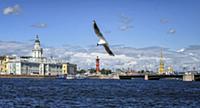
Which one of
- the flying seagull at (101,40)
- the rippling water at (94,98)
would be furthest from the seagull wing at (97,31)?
the rippling water at (94,98)

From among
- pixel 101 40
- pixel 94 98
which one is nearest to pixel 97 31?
pixel 101 40

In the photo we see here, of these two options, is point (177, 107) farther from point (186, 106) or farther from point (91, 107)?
point (91, 107)

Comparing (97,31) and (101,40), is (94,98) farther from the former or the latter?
(97,31)

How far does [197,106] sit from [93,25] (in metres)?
39.2

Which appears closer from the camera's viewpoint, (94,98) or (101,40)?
(101,40)

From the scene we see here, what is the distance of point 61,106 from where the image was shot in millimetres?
53062

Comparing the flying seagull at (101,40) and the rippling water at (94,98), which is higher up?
the flying seagull at (101,40)

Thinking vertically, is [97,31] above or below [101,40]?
above

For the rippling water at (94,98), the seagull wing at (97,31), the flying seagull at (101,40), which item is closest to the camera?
the seagull wing at (97,31)

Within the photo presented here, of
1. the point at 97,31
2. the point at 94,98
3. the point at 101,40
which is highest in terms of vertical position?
the point at 97,31

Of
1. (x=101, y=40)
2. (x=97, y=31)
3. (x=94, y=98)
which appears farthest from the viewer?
(x=94, y=98)

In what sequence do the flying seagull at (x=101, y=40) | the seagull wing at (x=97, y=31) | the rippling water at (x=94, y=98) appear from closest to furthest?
the seagull wing at (x=97, y=31), the flying seagull at (x=101, y=40), the rippling water at (x=94, y=98)

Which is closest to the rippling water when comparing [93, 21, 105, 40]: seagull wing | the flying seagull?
the flying seagull

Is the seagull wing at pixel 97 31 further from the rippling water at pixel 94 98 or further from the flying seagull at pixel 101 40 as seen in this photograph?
the rippling water at pixel 94 98
